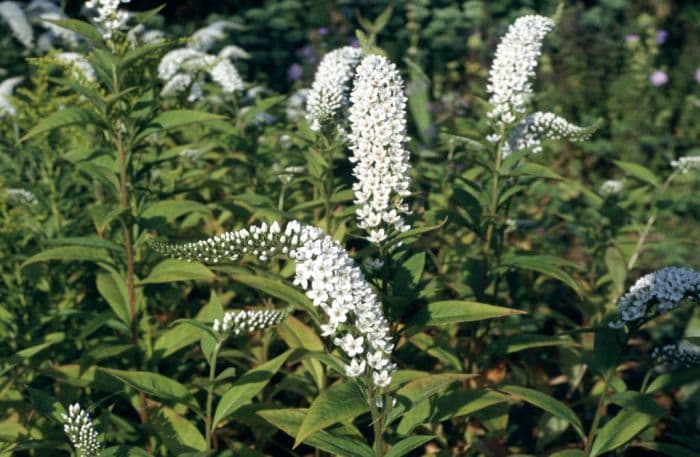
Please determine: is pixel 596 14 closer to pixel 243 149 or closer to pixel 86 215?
pixel 243 149

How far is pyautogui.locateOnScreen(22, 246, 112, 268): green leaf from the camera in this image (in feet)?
9.85

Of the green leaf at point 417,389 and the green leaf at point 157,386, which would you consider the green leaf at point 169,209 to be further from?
the green leaf at point 417,389

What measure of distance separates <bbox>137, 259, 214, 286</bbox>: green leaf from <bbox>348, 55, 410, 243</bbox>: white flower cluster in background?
77 cm

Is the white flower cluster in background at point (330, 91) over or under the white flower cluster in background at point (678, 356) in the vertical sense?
over

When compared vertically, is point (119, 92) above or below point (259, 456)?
above

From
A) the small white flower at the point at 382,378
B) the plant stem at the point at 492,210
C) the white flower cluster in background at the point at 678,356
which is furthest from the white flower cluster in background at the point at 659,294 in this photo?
the small white flower at the point at 382,378

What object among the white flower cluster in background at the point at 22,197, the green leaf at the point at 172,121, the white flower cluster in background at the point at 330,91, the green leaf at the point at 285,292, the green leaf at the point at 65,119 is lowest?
the white flower cluster in background at the point at 22,197

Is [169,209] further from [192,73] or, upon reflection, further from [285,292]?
[192,73]

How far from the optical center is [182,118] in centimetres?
320

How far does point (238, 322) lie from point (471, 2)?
25.1ft

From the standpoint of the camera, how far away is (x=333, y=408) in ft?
7.39

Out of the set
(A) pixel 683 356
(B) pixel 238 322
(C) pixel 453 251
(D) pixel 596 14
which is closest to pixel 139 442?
(B) pixel 238 322

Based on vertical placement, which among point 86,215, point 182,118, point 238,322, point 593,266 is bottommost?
point 593,266

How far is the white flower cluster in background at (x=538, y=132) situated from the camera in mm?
3221
